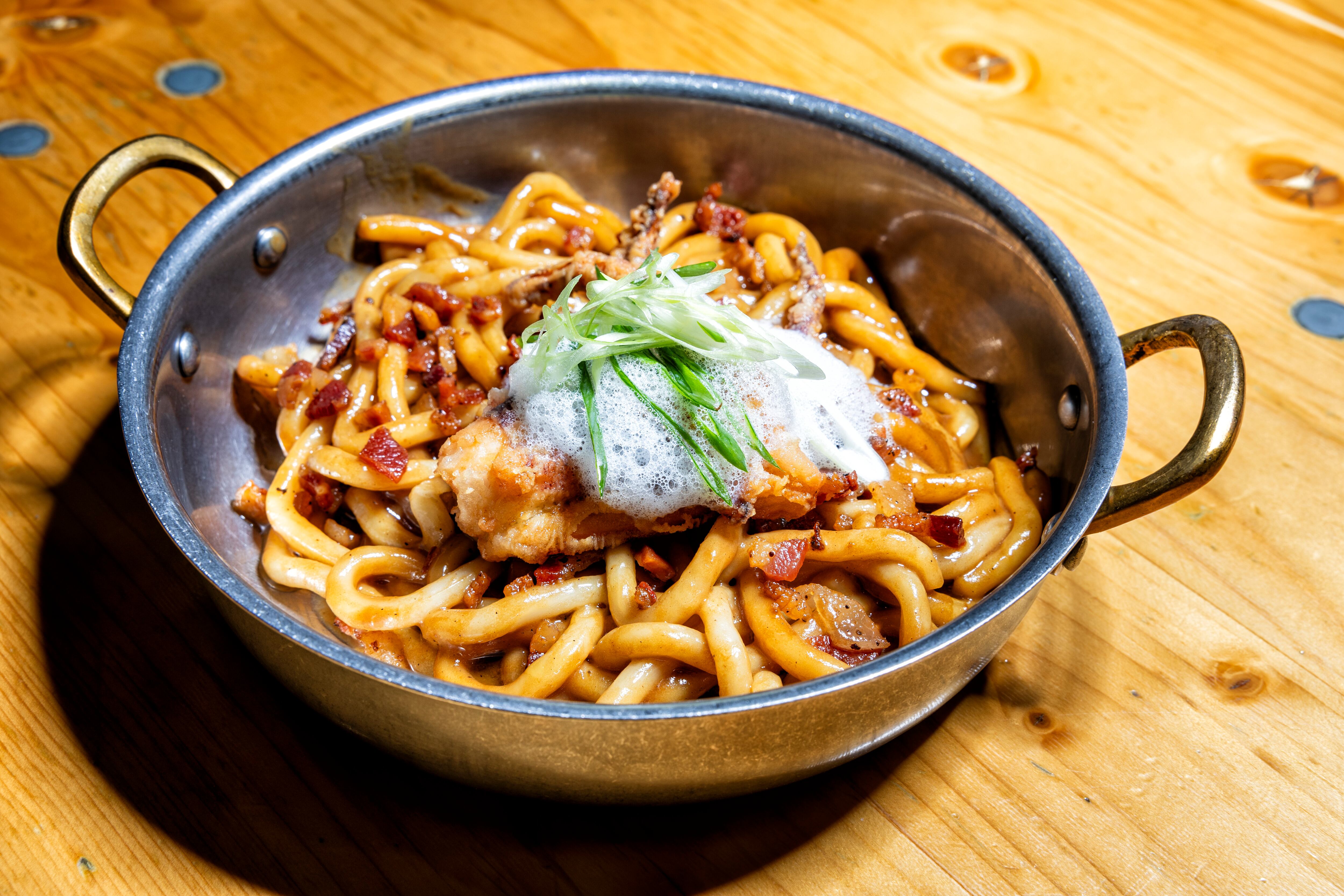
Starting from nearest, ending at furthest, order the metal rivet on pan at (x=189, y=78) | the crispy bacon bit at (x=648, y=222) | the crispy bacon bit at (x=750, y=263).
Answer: the crispy bacon bit at (x=648, y=222)
the crispy bacon bit at (x=750, y=263)
the metal rivet on pan at (x=189, y=78)

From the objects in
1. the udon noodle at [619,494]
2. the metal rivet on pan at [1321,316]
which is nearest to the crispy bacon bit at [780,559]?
the udon noodle at [619,494]

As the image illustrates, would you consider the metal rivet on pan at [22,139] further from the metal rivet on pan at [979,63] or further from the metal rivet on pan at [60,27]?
the metal rivet on pan at [979,63]

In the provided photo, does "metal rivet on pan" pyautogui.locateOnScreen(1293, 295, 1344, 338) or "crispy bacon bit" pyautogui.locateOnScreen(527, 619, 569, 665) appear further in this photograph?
"metal rivet on pan" pyautogui.locateOnScreen(1293, 295, 1344, 338)

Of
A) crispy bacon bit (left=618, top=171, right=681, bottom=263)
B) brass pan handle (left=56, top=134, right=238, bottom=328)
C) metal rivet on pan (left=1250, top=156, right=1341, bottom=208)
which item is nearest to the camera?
brass pan handle (left=56, top=134, right=238, bottom=328)

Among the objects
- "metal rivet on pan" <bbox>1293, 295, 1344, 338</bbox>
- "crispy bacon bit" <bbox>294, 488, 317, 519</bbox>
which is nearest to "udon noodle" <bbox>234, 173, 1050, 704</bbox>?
"crispy bacon bit" <bbox>294, 488, 317, 519</bbox>

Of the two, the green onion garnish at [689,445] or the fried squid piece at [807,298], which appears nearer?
the green onion garnish at [689,445]

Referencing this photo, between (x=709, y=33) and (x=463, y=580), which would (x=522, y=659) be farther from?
(x=709, y=33)

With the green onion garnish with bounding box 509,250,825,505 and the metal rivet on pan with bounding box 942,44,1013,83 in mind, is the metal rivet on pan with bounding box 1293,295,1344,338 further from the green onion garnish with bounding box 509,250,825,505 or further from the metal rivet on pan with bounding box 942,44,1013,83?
the green onion garnish with bounding box 509,250,825,505
